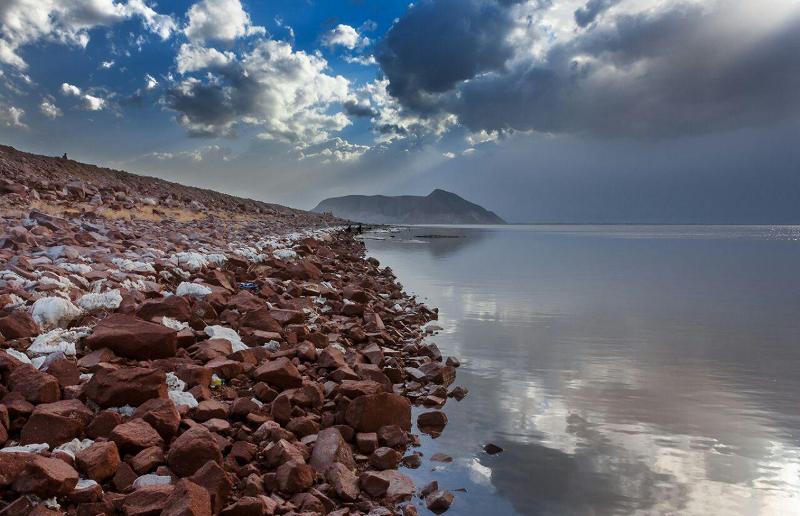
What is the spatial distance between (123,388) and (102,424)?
1.46 feet

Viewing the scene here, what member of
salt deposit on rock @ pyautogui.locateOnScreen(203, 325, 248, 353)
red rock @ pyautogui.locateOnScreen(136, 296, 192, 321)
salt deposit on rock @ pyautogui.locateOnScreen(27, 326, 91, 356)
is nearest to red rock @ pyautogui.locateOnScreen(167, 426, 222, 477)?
salt deposit on rock @ pyautogui.locateOnScreen(27, 326, 91, 356)

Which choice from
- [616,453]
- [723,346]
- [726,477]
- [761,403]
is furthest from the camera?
[723,346]

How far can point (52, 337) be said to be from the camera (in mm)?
5062

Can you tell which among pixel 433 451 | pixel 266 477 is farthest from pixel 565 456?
pixel 266 477

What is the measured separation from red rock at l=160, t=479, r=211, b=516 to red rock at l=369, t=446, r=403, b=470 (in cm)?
168

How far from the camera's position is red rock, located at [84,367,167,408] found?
421cm

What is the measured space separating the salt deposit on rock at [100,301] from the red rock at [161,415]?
2.62 metres

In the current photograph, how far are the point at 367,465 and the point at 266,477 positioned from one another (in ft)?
3.53

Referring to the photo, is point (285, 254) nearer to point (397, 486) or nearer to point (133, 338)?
point (133, 338)

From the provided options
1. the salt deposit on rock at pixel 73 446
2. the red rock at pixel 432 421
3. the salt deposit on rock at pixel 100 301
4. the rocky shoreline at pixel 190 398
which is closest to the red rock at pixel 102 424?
the rocky shoreline at pixel 190 398

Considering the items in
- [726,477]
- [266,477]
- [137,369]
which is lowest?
[726,477]

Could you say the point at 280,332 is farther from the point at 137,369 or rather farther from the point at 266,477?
the point at 266,477

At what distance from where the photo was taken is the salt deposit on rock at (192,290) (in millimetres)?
7664

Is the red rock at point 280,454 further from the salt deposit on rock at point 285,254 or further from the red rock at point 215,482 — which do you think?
the salt deposit on rock at point 285,254
